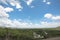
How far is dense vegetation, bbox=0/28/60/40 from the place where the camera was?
158 inches

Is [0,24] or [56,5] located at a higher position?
[56,5]

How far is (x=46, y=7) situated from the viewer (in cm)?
411

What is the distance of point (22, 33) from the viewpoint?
4.05 metres

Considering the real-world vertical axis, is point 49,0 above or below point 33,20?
above

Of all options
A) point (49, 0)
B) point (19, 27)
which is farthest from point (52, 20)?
point (19, 27)

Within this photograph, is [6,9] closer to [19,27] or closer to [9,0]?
[9,0]

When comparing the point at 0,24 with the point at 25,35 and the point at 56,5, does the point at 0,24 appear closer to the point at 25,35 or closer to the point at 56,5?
the point at 25,35

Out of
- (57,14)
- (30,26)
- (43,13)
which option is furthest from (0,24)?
(57,14)

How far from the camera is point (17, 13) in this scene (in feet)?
13.3

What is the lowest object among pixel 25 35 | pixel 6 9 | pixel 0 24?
pixel 25 35

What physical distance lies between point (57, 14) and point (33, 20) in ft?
1.71

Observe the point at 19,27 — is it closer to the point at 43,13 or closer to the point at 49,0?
the point at 43,13

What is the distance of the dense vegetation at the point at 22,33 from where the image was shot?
158 inches

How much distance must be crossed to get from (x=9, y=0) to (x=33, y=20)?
2.16ft
